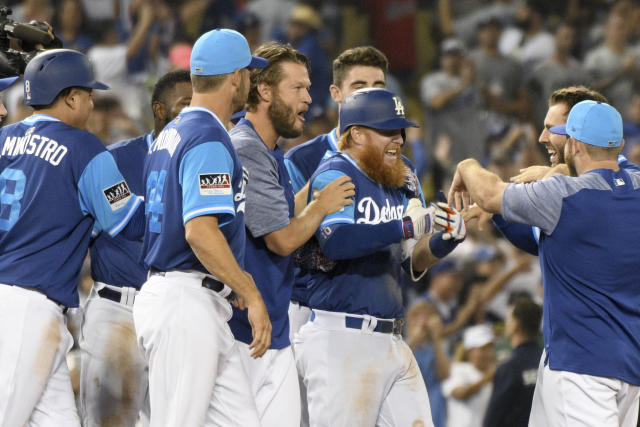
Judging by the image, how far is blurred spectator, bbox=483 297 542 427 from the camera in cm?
589

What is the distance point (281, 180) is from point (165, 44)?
6472mm

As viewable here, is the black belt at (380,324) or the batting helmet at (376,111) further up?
the batting helmet at (376,111)

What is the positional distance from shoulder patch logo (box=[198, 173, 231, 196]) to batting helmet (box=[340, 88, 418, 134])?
0.99 m

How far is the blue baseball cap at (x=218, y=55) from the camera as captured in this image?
3.89 meters

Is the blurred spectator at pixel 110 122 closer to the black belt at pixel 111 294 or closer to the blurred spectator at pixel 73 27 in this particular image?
the blurred spectator at pixel 73 27

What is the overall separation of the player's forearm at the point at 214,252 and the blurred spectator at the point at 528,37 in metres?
7.51

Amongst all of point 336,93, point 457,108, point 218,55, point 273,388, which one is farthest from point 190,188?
point 457,108

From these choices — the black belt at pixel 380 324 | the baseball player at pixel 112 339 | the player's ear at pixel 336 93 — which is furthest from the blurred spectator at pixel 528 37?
the baseball player at pixel 112 339

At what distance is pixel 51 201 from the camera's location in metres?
4.15

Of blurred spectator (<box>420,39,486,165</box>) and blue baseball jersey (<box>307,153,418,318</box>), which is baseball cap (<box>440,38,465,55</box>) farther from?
blue baseball jersey (<box>307,153,418,318</box>)

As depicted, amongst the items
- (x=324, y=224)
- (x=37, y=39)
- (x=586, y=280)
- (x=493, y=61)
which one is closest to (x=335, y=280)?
(x=324, y=224)

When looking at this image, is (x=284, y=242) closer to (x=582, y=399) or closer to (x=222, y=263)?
(x=222, y=263)

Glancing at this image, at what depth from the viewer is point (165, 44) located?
10.3 meters

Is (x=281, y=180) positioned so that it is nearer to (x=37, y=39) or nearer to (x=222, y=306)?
(x=222, y=306)
